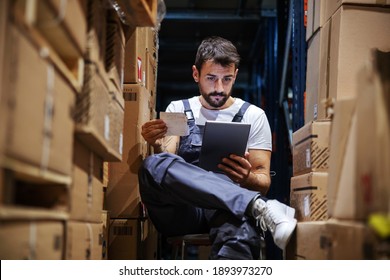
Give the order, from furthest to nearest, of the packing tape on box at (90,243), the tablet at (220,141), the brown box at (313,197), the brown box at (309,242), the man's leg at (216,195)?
the tablet at (220,141), the brown box at (313,197), the man's leg at (216,195), the brown box at (309,242), the packing tape on box at (90,243)

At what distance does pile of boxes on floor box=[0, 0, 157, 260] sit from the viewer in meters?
1.20

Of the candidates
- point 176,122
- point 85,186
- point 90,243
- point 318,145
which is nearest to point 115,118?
point 85,186

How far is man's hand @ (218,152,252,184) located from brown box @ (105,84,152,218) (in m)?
0.47

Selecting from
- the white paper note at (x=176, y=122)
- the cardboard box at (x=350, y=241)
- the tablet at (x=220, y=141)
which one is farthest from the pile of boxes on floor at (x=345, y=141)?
the white paper note at (x=176, y=122)

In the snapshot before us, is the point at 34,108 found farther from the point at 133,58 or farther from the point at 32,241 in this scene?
the point at 133,58

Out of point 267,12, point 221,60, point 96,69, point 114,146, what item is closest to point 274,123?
point 267,12

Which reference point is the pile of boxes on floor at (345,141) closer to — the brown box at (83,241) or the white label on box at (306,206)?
the white label on box at (306,206)

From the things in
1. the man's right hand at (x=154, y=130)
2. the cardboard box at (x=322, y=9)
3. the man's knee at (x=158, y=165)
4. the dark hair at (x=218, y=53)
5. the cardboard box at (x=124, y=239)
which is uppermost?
the cardboard box at (x=322, y=9)

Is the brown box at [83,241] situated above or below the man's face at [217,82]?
below

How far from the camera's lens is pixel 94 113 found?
5.69ft

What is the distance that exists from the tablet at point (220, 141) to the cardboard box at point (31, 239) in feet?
3.68

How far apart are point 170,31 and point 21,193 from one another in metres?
5.35

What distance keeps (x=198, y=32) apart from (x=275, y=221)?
183 inches

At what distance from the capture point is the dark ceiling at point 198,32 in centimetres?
577
